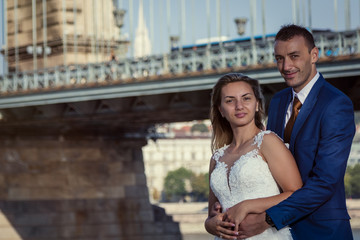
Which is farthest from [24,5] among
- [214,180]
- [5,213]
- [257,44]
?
[214,180]

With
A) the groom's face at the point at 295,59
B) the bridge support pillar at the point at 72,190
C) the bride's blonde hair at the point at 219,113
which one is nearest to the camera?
the groom's face at the point at 295,59

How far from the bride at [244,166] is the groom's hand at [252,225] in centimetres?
2

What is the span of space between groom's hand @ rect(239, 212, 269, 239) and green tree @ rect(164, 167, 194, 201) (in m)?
141

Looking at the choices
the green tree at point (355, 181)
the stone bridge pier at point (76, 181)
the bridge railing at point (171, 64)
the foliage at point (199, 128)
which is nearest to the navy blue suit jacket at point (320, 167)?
the bridge railing at point (171, 64)

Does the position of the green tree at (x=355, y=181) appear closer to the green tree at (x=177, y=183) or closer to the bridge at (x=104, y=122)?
the green tree at (x=177, y=183)

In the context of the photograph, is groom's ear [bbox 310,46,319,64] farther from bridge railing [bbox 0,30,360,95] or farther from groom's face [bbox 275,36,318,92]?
bridge railing [bbox 0,30,360,95]

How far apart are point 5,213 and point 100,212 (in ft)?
17.8

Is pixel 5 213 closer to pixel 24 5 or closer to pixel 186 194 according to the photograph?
pixel 24 5

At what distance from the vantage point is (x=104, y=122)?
1676 inches

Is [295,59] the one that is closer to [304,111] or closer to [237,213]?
[304,111]

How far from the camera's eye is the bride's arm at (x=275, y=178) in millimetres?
5043

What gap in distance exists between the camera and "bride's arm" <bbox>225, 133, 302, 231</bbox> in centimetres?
504

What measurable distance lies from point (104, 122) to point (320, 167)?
37869 millimetres

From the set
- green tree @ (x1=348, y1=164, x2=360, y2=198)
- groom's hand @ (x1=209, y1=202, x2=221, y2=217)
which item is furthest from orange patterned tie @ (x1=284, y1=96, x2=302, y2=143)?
green tree @ (x1=348, y1=164, x2=360, y2=198)
